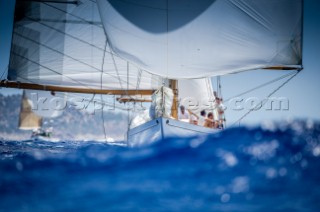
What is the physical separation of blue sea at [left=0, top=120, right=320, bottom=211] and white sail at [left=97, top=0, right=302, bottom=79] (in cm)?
276

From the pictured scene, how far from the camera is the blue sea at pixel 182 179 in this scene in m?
4.97

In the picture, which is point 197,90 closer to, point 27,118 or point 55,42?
A: point 55,42

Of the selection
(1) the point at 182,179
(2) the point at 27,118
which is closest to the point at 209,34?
(1) the point at 182,179

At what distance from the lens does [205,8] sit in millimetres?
7156

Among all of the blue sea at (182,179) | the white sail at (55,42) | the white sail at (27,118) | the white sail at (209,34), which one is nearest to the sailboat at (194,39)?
the white sail at (209,34)

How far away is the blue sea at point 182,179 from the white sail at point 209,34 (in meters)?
2.76

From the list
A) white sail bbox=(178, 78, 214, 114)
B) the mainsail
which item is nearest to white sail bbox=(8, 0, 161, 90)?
white sail bbox=(178, 78, 214, 114)

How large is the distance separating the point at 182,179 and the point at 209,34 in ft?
13.5

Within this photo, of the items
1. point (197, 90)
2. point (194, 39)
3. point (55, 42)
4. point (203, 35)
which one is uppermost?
point (55, 42)

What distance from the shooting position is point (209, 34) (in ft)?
23.6

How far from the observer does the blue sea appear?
16.3ft

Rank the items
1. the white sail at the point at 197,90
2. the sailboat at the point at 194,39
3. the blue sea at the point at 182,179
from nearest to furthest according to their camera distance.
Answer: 1. the blue sea at the point at 182,179
2. the sailboat at the point at 194,39
3. the white sail at the point at 197,90

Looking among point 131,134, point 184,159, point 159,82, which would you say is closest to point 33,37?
point 159,82

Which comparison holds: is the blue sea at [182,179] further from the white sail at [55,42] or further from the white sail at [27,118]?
the white sail at [27,118]
